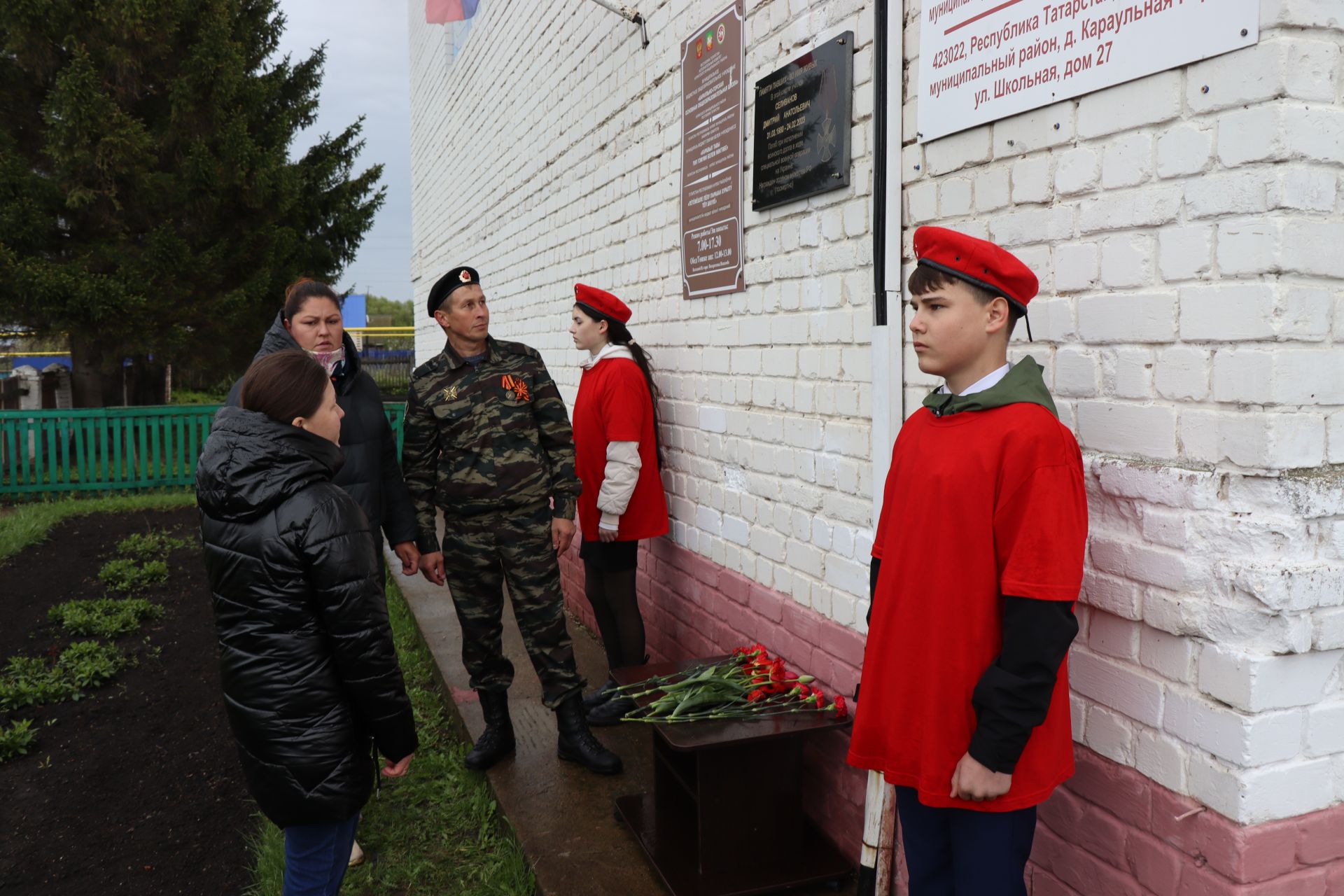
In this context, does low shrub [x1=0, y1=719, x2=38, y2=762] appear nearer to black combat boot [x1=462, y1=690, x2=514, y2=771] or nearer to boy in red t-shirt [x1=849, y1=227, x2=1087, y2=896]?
black combat boot [x1=462, y1=690, x2=514, y2=771]

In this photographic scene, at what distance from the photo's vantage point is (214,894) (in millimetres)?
3270

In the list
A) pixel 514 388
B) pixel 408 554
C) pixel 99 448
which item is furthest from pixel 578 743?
pixel 99 448

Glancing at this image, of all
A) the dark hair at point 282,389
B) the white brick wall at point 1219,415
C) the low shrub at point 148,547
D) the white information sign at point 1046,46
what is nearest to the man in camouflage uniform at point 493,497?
the dark hair at point 282,389

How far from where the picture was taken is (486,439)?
146 inches

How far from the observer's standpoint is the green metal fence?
1122 centimetres

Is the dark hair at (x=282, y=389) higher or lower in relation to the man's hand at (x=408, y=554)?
higher

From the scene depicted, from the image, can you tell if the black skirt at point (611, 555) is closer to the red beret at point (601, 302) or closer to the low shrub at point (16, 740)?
the red beret at point (601, 302)

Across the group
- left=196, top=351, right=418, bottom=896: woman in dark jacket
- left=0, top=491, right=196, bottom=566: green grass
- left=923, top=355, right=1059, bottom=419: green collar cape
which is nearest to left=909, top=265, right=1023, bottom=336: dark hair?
left=923, top=355, right=1059, bottom=419: green collar cape

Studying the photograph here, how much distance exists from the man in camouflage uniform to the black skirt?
438 mm

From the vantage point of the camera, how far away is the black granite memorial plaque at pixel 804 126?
9.62 ft

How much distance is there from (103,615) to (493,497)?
→ 421cm

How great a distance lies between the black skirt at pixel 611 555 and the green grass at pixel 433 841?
3.22 ft

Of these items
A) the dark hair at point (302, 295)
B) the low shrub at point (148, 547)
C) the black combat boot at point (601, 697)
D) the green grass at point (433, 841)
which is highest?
the dark hair at point (302, 295)

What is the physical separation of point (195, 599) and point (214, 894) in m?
4.29
